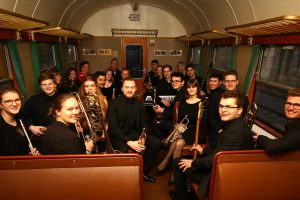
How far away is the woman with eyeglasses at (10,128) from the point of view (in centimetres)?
298

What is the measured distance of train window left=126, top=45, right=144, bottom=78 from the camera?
1125cm

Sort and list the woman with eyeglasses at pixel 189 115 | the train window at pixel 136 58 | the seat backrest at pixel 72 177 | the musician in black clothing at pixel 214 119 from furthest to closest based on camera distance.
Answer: the train window at pixel 136 58, the musician in black clothing at pixel 214 119, the woman with eyeglasses at pixel 189 115, the seat backrest at pixel 72 177

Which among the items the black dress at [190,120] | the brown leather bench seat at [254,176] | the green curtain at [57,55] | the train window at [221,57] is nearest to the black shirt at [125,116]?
the black dress at [190,120]

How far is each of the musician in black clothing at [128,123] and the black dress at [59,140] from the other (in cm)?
162

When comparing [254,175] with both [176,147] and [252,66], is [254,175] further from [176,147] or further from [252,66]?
[252,66]

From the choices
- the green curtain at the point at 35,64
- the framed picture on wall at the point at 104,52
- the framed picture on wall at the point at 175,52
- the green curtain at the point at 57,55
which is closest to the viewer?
the green curtain at the point at 35,64

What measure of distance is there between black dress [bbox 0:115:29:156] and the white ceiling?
2.67 meters

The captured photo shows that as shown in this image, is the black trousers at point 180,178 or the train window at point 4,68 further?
the train window at point 4,68

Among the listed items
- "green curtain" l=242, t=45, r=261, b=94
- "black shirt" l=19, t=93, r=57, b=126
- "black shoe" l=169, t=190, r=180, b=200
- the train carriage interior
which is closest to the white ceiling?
the train carriage interior

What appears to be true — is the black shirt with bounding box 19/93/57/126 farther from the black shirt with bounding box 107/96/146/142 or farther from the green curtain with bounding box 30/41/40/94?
the green curtain with bounding box 30/41/40/94

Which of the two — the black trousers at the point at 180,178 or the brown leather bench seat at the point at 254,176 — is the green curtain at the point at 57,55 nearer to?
the black trousers at the point at 180,178

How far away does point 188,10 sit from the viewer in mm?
9094

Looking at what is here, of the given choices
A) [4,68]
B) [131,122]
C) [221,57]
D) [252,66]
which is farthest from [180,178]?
[221,57]

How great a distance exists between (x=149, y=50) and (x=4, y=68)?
7.18 metres
